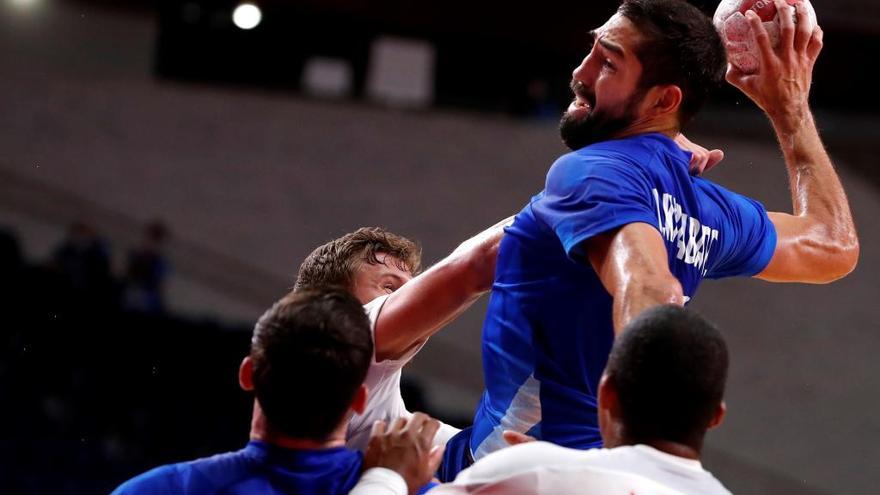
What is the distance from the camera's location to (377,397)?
3010 mm

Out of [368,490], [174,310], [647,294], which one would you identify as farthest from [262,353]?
[174,310]

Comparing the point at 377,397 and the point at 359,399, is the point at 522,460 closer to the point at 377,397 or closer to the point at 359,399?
the point at 359,399

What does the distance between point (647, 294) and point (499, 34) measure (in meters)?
10.7

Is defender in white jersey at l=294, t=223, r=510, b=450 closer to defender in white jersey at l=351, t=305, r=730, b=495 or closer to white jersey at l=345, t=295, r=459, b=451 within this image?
white jersey at l=345, t=295, r=459, b=451

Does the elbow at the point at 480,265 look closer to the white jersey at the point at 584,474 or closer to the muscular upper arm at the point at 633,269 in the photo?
the muscular upper arm at the point at 633,269

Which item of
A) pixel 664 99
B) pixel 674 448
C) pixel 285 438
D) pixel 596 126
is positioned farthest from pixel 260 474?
pixel 664 99

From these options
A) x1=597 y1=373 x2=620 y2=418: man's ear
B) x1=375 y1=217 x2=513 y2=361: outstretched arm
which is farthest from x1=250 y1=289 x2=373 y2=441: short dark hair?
x1=375 y1=217 x2=513 y2=361: outstretched arm

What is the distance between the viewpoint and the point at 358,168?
12.3 m

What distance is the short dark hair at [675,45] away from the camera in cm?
255

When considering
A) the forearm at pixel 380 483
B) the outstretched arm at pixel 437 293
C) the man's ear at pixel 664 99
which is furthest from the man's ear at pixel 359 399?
the man's ear at pixel 664 99

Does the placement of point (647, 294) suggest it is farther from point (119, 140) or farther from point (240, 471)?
point (119, 140)

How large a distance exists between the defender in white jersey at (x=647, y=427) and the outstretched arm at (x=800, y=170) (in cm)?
101

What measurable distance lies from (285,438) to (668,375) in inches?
27.0

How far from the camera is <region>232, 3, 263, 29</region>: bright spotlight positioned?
12.4 metres
